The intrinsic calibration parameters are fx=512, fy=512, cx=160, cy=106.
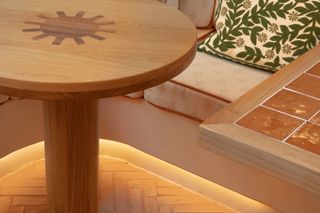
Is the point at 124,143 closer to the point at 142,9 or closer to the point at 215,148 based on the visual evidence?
the point at 142,9

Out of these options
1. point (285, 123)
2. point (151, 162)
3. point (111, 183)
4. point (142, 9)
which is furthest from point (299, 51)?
point (285, 123)

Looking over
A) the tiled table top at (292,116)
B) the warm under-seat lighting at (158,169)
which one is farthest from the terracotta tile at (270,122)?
the warm under-seat lighting at (158,169)

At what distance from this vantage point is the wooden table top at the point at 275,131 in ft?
2.41

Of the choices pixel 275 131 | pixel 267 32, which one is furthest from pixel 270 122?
pixel 267 32

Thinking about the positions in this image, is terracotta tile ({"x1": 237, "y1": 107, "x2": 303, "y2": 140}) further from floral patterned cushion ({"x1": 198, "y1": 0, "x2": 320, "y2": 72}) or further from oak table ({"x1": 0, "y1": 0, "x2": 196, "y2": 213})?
floral patterned cushion ({"x1": 198, "y1": 0, "x2": 320, "y2": 72})

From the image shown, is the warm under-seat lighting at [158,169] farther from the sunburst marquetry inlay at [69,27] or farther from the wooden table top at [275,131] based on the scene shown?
the wooden table top at [275,131]

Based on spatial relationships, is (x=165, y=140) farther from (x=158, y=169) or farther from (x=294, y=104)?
(x=294, y=104)

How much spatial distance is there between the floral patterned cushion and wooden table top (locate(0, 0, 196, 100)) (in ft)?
1.31

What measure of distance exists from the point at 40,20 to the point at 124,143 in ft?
2.80

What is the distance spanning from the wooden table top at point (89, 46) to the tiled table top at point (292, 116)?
40 centimetres

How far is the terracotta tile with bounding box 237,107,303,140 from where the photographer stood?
2.62 ft

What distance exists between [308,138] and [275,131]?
0.17ft

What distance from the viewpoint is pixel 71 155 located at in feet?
5.01

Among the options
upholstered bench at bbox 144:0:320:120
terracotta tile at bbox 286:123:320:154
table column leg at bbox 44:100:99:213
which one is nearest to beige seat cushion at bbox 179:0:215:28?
upholstered bench at bbox 144:0:320:120
